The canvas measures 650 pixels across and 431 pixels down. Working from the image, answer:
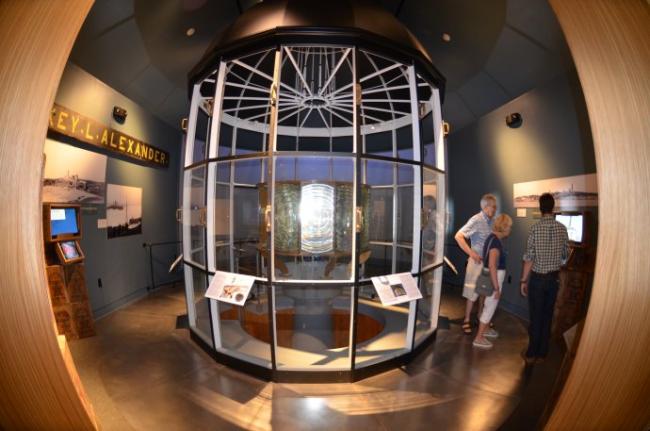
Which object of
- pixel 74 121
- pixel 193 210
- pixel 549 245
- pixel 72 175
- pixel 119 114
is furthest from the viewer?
pixel 119 114

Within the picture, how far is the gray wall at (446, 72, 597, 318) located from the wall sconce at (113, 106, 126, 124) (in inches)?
276

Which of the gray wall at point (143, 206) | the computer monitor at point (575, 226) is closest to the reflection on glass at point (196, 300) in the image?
the gray wall at point (143, 206)

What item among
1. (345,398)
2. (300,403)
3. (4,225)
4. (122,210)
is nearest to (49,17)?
(4,225)

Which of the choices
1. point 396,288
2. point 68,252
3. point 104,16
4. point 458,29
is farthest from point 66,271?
point 458,29

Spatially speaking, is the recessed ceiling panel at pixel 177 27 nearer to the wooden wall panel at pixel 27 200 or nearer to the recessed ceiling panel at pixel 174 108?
the recessed ceiling panel at pixel 174 108

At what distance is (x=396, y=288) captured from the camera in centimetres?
285

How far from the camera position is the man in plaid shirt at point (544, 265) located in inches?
121

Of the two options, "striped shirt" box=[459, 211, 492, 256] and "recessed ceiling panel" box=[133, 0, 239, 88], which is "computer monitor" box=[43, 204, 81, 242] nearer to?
"recessed ceiling panel" box=[133, 0, 239, 88]

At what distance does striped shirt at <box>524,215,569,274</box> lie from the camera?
121 inches

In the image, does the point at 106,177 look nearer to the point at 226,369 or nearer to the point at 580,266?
the point at 226,369

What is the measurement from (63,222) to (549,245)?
614 centimetres

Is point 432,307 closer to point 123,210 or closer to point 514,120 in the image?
point 514,120

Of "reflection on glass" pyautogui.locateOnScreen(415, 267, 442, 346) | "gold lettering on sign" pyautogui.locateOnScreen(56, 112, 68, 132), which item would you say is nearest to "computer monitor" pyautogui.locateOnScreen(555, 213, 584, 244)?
"reflection on glass" pyautogui.locateOnScreen(415, 267, 442, 346)

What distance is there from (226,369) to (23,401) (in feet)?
7.86
